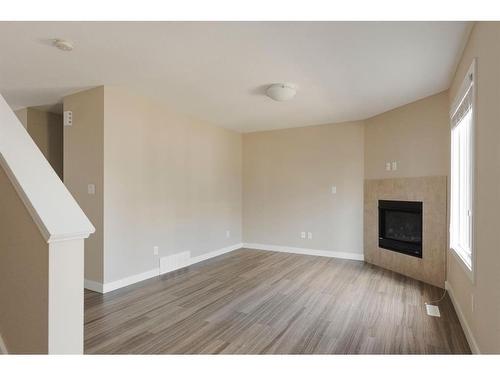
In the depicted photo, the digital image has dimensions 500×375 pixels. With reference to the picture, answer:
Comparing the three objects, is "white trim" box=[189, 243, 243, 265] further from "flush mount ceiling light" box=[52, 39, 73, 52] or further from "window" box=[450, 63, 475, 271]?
"window" box=[450, 63, 475, 271]

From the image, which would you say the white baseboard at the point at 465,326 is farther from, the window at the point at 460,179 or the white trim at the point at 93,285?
the white trim at the point at 93,285

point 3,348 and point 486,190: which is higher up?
→ point 486,190

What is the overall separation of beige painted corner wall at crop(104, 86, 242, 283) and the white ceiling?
41 cm

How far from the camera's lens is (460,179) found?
2961 millimetres

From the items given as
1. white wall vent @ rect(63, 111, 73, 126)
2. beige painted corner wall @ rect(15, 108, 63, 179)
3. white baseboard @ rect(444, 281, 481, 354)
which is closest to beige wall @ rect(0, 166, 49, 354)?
white wall vent @ rect(63, 111, 73, 126)

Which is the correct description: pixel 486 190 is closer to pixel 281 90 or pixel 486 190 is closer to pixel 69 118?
pixel 281 90

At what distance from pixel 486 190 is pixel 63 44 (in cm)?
328

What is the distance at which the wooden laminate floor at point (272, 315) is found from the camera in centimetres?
212

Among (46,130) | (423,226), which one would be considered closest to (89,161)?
(46,130)

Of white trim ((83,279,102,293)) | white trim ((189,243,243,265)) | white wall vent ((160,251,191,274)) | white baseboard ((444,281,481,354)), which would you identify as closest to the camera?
white baseboard ((444,281,481,354))

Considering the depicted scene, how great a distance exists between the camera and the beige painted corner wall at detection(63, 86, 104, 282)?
3.26m

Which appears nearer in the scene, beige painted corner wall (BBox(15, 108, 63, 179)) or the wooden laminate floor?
the wooden laminate floor

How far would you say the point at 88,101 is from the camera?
11.1ft
